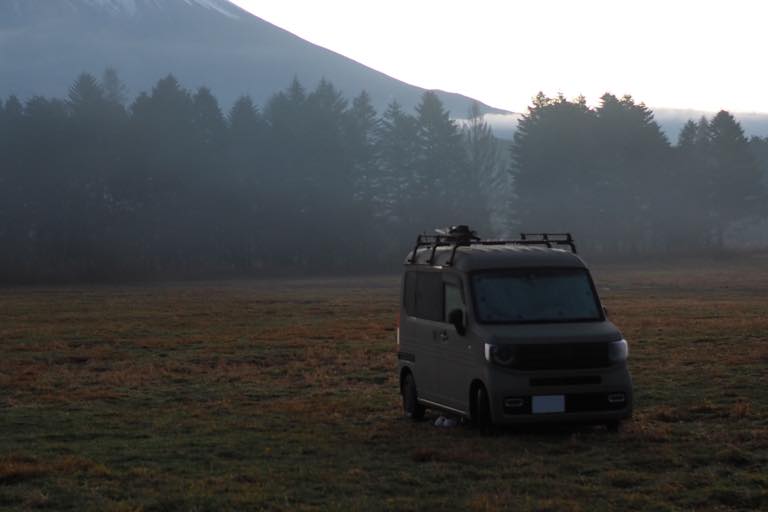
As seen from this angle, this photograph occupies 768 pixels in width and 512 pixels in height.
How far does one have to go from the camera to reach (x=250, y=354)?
91.5 ft

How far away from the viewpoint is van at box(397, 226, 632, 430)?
46.9 feet

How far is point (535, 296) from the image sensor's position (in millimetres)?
15297

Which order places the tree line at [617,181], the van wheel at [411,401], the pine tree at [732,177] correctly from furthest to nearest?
1. the pine tree at [732,177]
2. the tree line at [617,181]
3. the van wheel at [411,401]

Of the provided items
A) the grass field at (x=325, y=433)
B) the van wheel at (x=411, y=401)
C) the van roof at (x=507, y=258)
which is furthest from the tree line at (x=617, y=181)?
the van roof at (x=507, y=258)

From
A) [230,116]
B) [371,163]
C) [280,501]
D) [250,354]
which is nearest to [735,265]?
[371,163]

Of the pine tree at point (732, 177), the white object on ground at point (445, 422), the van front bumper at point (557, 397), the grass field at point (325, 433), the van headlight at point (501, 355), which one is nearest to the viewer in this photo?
Result: the grass field at point (325, 433)

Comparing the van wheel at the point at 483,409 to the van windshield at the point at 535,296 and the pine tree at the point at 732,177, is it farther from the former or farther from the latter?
the pine tree at the point at 732,177

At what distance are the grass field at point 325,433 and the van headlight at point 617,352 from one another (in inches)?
36.0

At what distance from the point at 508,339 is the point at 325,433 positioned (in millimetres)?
2774

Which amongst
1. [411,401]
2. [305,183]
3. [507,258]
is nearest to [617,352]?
[507,258]

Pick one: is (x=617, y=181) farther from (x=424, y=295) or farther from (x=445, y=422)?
(x=445, y=422)

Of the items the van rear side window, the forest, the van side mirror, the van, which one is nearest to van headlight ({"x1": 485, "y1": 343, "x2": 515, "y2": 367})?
the van

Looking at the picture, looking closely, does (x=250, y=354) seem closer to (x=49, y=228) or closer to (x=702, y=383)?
(x=702, y=383)

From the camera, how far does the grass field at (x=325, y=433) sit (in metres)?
11.1
